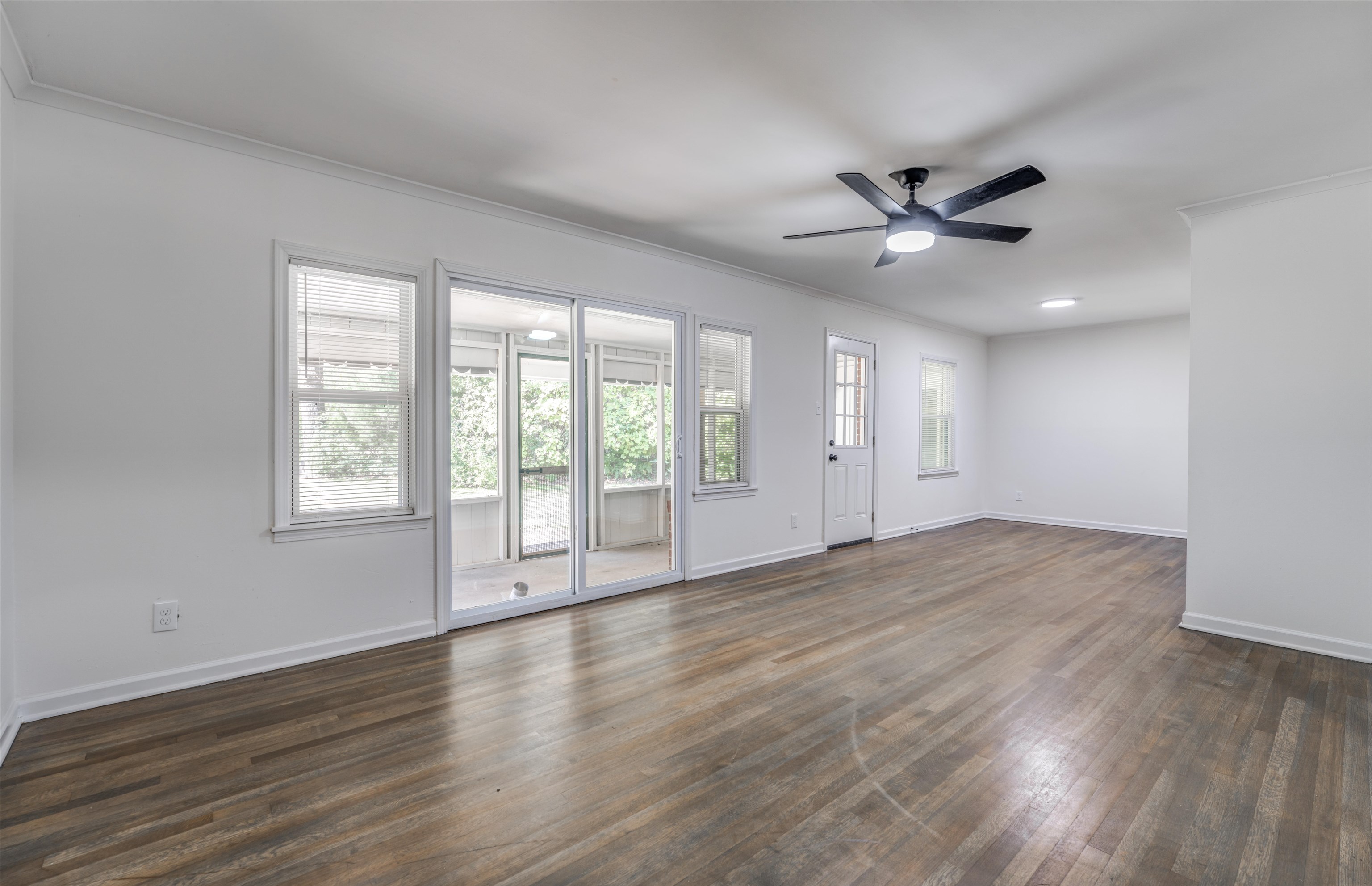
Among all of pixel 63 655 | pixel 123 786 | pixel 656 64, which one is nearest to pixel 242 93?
pixel 656 64

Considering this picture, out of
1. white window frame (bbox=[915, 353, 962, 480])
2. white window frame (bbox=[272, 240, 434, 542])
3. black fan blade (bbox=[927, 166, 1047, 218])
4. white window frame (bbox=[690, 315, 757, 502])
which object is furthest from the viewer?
white window frame (bbox=[915, 353, 962, 480])

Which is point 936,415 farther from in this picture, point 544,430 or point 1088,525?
point 544,430

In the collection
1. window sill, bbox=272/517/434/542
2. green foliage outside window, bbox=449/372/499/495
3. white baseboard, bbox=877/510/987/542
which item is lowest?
white baseboard, bbox=877/510/987/542

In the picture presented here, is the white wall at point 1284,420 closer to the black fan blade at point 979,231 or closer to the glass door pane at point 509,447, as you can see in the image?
the black fan blade at point 979,231

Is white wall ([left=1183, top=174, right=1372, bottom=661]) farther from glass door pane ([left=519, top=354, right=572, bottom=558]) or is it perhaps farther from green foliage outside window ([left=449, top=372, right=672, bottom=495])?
glass door pane ([left=519, top=354, right=572, bottom=558])

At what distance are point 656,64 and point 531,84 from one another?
55 centimetres

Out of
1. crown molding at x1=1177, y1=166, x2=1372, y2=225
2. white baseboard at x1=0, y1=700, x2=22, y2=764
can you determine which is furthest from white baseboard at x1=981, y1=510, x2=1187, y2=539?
white baseboard at x1=0, y1=700, x2=22, y2=764

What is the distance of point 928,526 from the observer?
7.57 metres

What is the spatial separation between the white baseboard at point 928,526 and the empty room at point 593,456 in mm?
2091

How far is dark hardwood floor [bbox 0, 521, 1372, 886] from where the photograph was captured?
1703mm

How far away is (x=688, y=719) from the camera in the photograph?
254 centimetres

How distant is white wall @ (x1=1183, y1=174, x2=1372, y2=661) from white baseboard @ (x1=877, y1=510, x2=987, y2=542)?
3309mm

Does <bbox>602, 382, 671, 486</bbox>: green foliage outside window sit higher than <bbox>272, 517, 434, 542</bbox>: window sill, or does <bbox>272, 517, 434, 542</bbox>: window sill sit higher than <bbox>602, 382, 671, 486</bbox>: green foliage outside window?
<bbox>602, 382, 671, 486</bbox>: green foliage outside window

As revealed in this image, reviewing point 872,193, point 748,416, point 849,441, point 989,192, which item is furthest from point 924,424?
point 872,193
